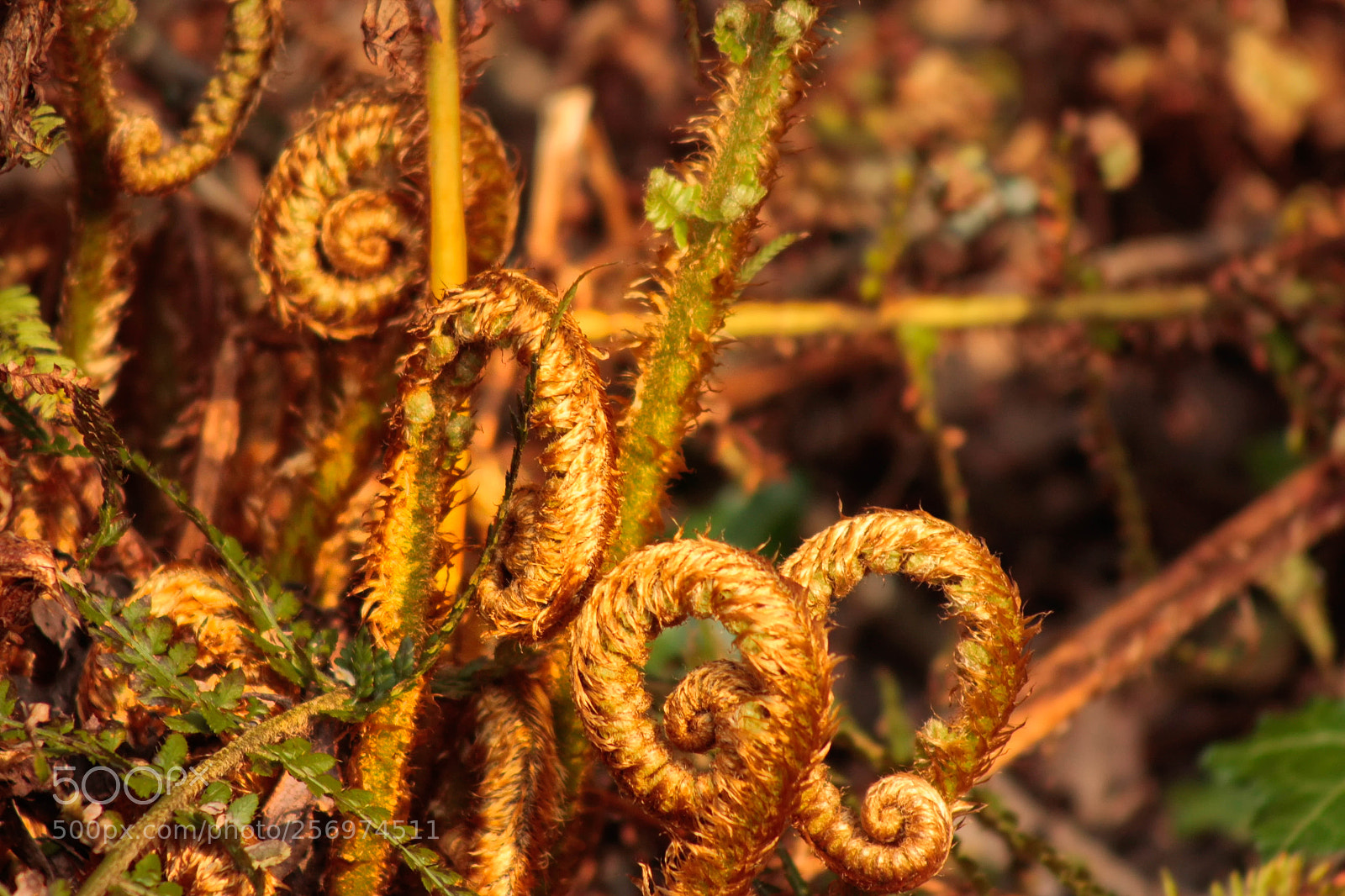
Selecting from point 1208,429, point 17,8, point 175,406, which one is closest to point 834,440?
point 1208,429

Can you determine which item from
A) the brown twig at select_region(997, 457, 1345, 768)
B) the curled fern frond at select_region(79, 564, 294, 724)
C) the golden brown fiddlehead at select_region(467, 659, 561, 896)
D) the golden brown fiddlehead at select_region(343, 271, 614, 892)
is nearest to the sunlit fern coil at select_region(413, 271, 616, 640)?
the golden brown fiddlehead at select_region(343, 271, 614, 892)

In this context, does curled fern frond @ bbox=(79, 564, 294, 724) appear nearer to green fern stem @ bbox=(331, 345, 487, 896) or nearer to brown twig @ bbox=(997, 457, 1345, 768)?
green fern stem @ bbox=(331, 345, 487, 896)

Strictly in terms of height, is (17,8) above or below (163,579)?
above

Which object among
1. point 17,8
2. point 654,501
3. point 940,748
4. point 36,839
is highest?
point 17,8

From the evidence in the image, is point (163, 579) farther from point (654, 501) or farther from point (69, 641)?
point (654, 501)

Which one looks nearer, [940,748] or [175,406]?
[940,748]

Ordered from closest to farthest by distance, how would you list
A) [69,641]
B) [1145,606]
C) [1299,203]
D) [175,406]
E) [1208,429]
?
1. [69,641]
2. [175,406]
3. [1145,606]
4. [1299,203]
5. [1208,429]

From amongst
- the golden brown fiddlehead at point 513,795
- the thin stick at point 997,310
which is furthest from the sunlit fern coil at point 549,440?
the thin stick at point 997,310

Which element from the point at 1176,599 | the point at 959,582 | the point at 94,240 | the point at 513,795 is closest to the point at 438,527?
the point at 513,795
